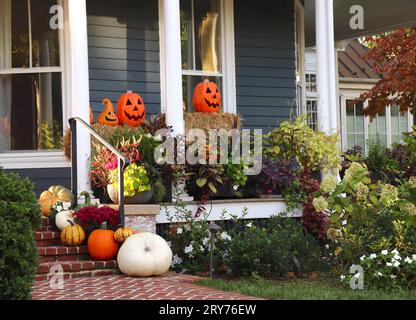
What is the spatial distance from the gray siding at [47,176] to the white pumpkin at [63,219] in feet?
6.70

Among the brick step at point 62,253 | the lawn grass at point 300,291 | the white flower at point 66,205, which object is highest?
the white flower at point 66,205

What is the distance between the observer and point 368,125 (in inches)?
779

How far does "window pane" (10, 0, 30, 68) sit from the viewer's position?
11086mm

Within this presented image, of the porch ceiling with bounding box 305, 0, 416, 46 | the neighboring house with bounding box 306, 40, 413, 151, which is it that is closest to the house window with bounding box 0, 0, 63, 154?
the porch ceiling with bounding box 305, 0, 416, 46

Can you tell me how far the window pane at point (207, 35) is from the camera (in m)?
12.0

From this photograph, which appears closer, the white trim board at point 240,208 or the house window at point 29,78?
the white trim board at point 240,208

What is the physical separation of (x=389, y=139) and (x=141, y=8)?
34.6 feet

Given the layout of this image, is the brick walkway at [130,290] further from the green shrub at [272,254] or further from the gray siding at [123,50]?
the gray siding at [123,50]

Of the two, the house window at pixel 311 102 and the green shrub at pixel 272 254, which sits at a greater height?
the house window at pixel 311 102

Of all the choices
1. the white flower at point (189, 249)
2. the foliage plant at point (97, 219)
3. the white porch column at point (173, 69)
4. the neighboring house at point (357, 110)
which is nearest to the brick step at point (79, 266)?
the foliage plant at point (97, 219)

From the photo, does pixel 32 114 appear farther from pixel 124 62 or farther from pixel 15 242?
pixel 15 242

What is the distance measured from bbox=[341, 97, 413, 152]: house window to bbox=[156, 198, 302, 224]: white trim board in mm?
9222

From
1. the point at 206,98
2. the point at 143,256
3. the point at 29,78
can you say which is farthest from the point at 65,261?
the point at 206,98

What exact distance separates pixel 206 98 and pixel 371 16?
203 inches
